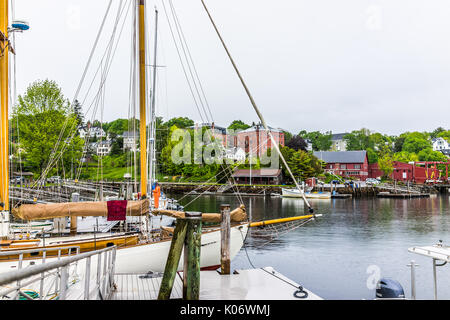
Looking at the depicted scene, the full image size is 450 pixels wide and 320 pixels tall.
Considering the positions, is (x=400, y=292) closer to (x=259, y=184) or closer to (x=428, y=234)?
(x=428, y=234)

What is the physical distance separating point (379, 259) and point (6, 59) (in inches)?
930

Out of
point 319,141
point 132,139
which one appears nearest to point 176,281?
point 132,139

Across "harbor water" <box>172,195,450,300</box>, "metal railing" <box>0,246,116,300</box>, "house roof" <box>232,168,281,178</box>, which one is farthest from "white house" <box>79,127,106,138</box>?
"house roof" <box>232,168,281,178</box>

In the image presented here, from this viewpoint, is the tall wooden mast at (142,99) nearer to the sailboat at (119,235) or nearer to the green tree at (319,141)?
the sailboat at (119,235)

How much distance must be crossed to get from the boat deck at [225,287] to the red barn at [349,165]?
9862 centimetres

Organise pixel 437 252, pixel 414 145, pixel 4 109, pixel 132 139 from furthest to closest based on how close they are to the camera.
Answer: pixel 414 145, pixel 132 139, pixel 4 109, pixel 437 252

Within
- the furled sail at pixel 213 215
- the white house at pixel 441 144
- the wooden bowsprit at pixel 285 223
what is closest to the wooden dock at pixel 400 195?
the wooden bowsprit at pixel 285 223

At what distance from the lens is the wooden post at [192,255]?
29.0ft

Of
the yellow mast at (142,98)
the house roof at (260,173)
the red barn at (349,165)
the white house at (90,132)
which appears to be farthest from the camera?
the red barn at (349,165)

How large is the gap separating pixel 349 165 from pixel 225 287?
104 m

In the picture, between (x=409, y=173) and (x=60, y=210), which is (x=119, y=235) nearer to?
(x=60, y=210)

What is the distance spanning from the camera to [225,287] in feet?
37.9

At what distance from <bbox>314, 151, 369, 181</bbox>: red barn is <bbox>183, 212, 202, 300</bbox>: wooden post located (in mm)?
102499

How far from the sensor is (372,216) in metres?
45.2
